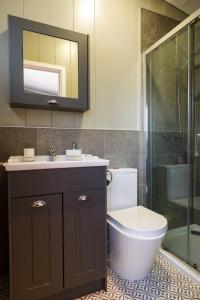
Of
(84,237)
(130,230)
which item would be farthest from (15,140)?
(130,230)

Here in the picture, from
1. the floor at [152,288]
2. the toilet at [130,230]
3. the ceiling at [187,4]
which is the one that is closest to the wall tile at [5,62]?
the toilet at [130,230]

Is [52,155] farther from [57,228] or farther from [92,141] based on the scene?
[57,228]

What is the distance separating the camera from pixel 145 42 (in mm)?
2078

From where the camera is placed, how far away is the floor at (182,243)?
170 cm

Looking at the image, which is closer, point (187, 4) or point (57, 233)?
point (57, 233)

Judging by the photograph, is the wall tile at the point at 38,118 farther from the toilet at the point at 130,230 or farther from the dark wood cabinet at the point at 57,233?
the toilet at the point at 130,230

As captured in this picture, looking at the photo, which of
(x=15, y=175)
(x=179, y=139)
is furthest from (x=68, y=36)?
(x=179, y=139)

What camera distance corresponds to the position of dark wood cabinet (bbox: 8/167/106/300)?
119 centimetres

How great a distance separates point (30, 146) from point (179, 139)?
132cm

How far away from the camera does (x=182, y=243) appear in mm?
1815

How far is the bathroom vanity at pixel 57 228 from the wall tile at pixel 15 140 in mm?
424

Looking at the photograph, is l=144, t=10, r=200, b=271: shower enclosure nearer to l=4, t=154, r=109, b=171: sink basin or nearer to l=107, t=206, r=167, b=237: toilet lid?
l=107, t=206, r=167, b=237: toilet lid

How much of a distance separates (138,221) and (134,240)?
A: 0.16 meters

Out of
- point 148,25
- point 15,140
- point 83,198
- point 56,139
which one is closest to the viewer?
point 83,198
